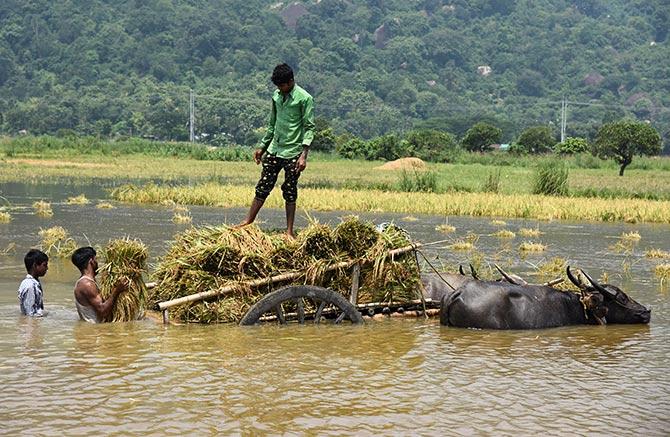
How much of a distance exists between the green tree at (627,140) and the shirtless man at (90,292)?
1332 inches

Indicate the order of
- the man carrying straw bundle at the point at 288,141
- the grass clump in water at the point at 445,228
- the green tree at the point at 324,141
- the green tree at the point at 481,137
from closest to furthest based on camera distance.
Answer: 1. the man carrying straw bundle at the point at 288,141
2. the grass clump in water at the point at 445,228
3. the green tree at the point at 324,141
4. the green tree at the point at 481,137

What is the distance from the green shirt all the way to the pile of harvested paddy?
3.01ft

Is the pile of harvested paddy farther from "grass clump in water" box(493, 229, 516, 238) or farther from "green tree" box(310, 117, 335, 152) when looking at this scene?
Result: "green tree" box(310, 117, 335, 152)

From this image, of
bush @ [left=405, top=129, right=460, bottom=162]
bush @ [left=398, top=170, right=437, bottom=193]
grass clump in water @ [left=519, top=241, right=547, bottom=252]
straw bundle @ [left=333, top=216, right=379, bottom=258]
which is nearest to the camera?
straw bundle @ [left=333, top=216, right=379, bottom=258]

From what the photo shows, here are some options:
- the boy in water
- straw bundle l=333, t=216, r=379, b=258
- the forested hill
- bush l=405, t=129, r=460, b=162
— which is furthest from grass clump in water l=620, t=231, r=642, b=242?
the forested hill

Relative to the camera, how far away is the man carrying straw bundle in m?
8.66

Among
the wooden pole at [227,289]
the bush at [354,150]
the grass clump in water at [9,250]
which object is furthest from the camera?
the bush at [354,150]

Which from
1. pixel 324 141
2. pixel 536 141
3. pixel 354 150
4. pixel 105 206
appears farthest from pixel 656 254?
pixel 536 141

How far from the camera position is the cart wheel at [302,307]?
765 cm

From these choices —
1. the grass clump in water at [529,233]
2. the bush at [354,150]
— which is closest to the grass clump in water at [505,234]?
the grass clump in water at [529,233]

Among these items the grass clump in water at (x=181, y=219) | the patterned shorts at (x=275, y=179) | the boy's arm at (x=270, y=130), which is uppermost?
the boy's arm at (x=270, y=130)

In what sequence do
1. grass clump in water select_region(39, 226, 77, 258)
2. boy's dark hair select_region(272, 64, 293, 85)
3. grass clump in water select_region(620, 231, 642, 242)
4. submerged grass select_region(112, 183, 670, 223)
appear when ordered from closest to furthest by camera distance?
boy's dark hair select_region(272, 64, 293, 85)
grass clump in water select_region(39, 226, 77, 258)
grass clump in water select_region(620, 231, 642, 242)
submerged grass select_region(112, 183, 670, 223)

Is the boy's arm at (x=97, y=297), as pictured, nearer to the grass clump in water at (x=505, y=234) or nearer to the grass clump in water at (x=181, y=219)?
the grass clump in water at (x=181, y=219)

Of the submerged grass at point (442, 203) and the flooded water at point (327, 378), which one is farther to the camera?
the submerged grass at point (442, 203)
